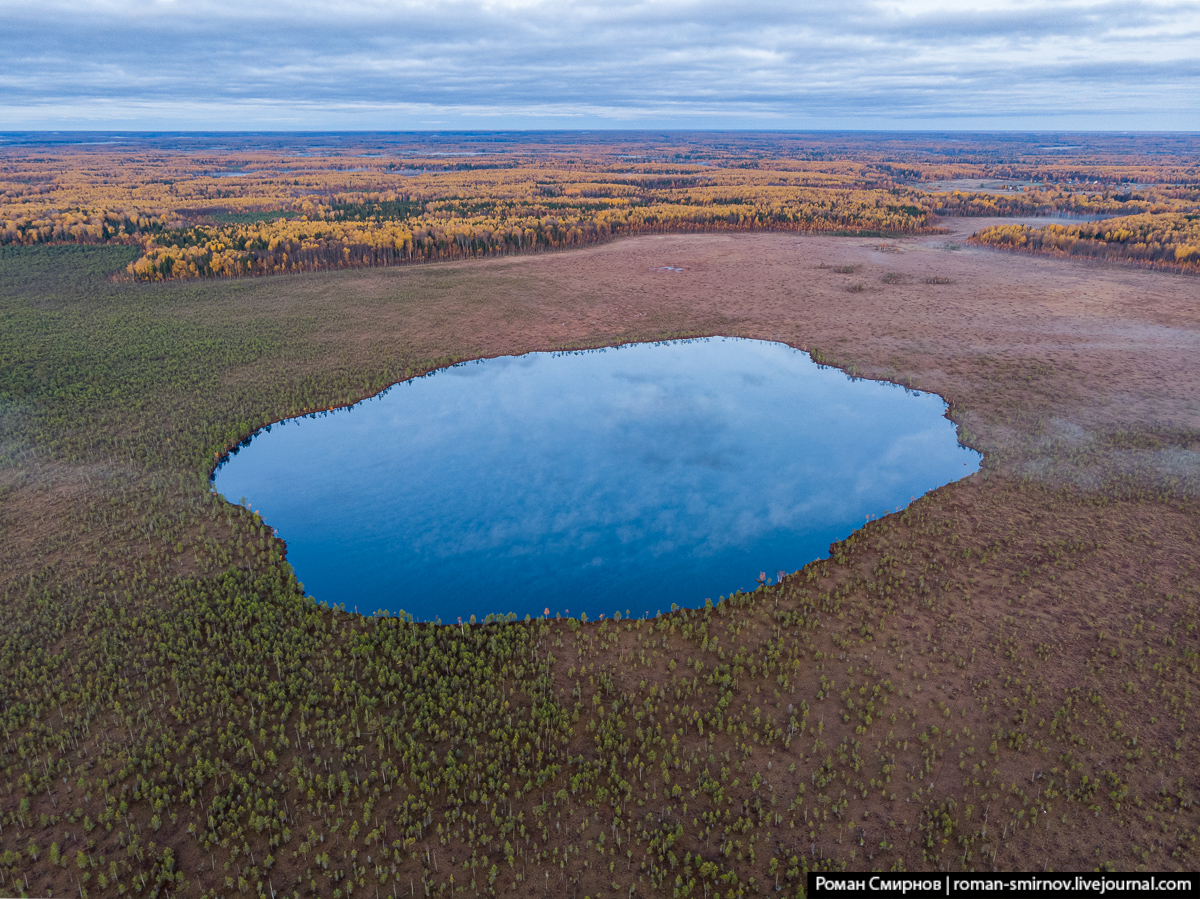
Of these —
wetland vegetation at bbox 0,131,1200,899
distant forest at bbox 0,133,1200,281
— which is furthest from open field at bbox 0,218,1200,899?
distant forest at bbox 0,133,1200,281

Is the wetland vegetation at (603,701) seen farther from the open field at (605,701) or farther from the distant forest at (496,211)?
the distant forest at (496,211)

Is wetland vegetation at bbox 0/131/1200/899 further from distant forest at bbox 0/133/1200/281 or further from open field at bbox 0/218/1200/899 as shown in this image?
distant forest at bbox 0/133/1200/281

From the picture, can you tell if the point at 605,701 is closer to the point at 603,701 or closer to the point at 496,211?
the point at 603,701

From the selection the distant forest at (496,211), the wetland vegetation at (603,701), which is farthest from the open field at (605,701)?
the distant forest at (496,211)

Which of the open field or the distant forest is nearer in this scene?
the open field

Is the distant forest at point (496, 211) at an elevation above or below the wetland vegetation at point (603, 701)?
above

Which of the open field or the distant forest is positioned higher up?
the distant forest
